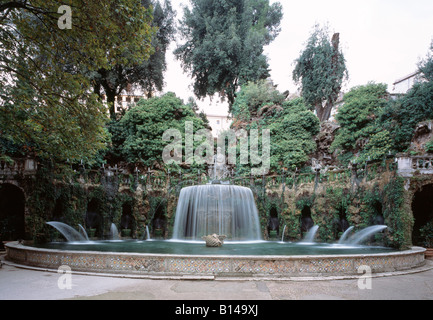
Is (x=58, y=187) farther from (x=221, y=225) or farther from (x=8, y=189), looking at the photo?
(x=221, y=225)

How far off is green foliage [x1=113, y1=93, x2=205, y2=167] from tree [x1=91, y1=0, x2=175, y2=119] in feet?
9.08

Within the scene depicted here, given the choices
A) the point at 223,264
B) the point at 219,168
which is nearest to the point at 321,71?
the point at 219,168

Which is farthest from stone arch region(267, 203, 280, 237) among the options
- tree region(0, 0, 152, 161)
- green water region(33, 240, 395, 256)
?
tree region(0, 0, 152, 161)

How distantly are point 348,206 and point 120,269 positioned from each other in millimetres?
14021

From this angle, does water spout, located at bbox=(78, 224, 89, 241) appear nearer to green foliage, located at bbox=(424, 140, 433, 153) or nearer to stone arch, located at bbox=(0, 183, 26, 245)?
stone arch, located at bbox=(0, 183, 26, 245)

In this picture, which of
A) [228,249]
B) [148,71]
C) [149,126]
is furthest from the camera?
[148,71]

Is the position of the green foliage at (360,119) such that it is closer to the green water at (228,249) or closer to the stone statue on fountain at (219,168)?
the stone statue on fountain at (219,168)

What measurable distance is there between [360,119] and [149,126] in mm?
17753

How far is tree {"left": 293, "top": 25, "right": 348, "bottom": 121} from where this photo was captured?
3206 cm

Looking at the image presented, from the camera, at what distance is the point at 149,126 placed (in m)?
26.3

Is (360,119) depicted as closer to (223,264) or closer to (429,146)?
(429,146)

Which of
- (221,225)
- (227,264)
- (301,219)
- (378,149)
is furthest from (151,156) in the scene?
(227,264)

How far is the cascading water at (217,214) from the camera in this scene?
686 inches

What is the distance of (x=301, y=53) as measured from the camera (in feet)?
111
